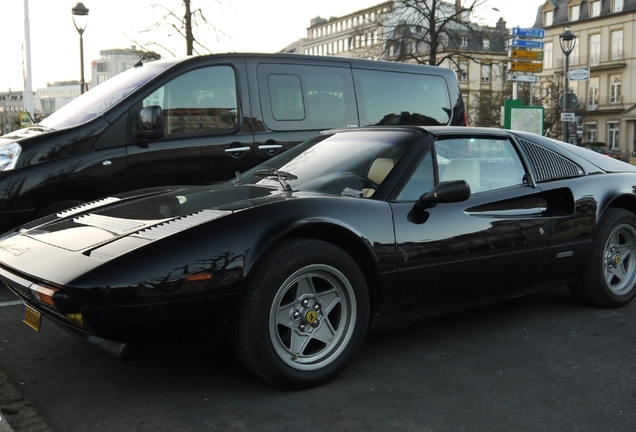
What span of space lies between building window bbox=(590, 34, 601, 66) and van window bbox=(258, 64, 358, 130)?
6117cm

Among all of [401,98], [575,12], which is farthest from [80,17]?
[575,12]

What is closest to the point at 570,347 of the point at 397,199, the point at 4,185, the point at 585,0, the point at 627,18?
the point at 397,199

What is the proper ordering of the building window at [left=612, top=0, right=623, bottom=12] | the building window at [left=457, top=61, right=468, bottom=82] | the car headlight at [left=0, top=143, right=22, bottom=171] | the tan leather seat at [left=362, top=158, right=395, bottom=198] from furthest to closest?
the building window at [left=612, top=0, right=623, bottom=12] → the building window at [left=457, top=61, right=468, bottom=82] → the car headlight at [left=0, top=143, right=22, bottom=171] → the tan leather seat at [left=362, top=158, right=395, bottom=198]

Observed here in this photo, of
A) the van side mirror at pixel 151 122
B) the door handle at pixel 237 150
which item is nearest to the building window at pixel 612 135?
the door handle at pixel 237 150

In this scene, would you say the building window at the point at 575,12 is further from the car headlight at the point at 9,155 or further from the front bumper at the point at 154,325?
the front bumper at the point at 154,325

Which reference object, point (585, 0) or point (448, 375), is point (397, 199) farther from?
point (585, 0)

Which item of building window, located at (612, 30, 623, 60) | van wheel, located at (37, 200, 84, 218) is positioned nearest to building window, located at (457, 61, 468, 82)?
building window, located at (612, 30, 623, 60)

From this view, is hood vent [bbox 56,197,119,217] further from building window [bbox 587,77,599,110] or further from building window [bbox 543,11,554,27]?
building window [bbox 543,11,554,27]

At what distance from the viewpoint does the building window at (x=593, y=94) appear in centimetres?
6159

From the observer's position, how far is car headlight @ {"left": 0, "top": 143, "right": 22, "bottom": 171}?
5270mm

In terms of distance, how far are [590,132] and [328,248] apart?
211 feet

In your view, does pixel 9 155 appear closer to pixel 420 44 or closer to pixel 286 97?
pixel 286 97

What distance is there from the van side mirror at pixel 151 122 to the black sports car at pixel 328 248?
1709 mm

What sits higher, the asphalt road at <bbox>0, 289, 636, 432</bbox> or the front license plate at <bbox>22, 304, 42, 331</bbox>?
the front license plate at <bbox>22, 304, 42, 331</bbox>
